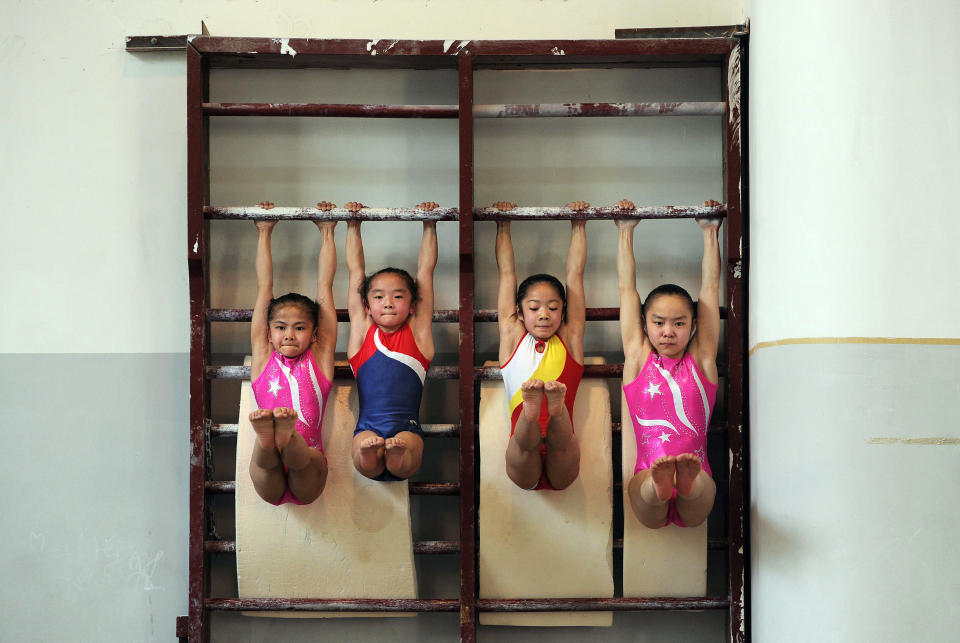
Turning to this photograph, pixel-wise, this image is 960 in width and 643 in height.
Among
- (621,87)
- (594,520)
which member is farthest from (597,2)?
(594,520)

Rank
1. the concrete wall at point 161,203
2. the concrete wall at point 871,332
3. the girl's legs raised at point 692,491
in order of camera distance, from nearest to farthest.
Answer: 1. the concrete wall at point 871,332
2. the girl's legs raised at point 692,491
3. the concrete wall at point 161,203

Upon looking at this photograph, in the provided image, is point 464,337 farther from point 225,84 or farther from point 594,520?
point 225,84

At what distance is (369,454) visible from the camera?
244 centimetres

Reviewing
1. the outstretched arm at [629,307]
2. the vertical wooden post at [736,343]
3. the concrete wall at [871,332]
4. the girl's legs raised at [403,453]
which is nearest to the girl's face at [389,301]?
the girl's legs raised at [403,453]

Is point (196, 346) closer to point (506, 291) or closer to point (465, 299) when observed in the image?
point (465, 299)

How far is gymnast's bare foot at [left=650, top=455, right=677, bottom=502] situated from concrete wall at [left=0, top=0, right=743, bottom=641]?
2.07 ft

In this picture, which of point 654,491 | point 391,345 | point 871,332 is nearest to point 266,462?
point 391,345

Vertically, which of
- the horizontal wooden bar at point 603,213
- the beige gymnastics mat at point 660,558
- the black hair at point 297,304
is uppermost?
the horizontal wooden bar at point 603,213

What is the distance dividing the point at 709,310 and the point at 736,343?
144mm

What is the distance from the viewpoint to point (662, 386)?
2.59 metres

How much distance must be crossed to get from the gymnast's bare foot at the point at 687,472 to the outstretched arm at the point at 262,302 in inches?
50.8

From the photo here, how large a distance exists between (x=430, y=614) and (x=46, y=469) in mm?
1357

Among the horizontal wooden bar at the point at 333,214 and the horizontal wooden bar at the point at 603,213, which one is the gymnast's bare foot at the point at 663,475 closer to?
the horizontal wooden bar at the point at 603,213

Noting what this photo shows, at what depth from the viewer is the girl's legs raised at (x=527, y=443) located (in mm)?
2291
